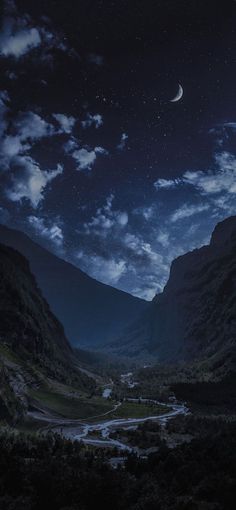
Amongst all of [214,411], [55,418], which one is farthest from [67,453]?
[214,411]

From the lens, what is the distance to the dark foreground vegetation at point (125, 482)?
55750 mm

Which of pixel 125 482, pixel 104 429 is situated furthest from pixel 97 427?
pixel 125 482

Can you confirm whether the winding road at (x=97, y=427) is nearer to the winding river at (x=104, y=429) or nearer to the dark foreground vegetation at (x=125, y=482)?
the winding river at (x=104, y=429)

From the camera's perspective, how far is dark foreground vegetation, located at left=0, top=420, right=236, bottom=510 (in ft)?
183

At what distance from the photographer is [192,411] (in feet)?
589

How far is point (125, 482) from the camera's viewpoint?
66.3 meters

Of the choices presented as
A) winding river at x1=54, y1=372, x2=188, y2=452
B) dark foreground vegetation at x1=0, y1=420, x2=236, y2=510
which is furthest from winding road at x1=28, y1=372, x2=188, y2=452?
dark foreground vegetation at x1=0, y1=420, x2=236, y2=510

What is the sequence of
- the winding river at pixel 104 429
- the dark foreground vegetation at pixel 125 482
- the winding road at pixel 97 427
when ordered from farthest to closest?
the winding road at pixel 97 427 < the winding river at pixel 104 429 < the dark foreground vegetation at pixel 125 482

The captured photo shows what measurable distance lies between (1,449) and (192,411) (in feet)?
364

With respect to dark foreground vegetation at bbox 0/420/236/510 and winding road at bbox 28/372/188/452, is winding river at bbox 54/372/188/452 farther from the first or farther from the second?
dark foreground vegetation at bbox 0/420/236/510

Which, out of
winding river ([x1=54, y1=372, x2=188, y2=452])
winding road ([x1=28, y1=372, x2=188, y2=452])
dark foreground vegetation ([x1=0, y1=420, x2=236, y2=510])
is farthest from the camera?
winding road ([x1=28, y1=372, x2=188, y2=452])

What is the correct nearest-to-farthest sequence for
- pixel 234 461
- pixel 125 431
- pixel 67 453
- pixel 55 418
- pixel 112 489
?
pixel 112 489 → pixel 234 461 → pixel 67 453 → pixel 125 431 → pixel 55 418

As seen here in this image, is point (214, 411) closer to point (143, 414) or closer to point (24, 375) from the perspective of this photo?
point (143, 414)

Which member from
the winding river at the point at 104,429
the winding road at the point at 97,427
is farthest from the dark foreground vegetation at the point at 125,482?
the winding road at the point at 97,427
